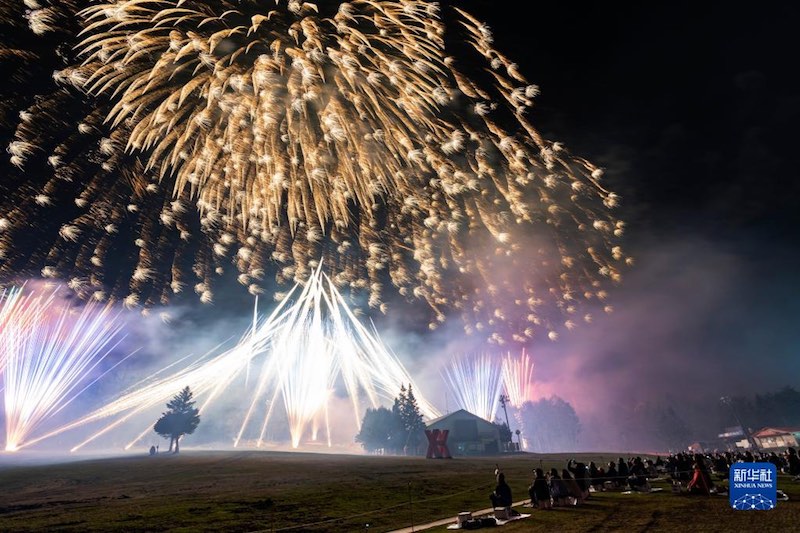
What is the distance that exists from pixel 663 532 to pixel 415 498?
49.1ft

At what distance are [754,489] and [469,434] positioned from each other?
83137 mm

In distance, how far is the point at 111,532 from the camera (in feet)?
54.4

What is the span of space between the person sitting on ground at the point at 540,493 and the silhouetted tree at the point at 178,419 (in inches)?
3802

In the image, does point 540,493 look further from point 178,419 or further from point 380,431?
point 380,431

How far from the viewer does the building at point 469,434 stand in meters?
89.4

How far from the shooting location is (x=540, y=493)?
1736 centimetres

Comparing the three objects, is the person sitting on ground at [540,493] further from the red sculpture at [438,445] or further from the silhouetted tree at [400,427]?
the silhouetted tree at [400,427]

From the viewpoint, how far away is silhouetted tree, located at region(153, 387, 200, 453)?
306ft

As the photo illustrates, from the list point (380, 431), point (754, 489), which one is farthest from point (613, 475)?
point (380, 431)

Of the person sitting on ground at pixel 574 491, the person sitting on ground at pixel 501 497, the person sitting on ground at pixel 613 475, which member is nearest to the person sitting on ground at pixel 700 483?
the person sitting on ground at pixel 574 491

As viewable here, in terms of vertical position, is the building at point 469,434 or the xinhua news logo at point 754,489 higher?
the xinhua news logo at point 754,489

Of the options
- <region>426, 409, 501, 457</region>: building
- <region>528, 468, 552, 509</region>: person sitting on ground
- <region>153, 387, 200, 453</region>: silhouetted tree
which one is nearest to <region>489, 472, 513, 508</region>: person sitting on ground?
<region>528, 468, 552, 509</region>: person sitting on ground

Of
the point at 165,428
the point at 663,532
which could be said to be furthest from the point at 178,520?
the point at 165,428

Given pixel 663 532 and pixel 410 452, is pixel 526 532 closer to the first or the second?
pixel 663 532
